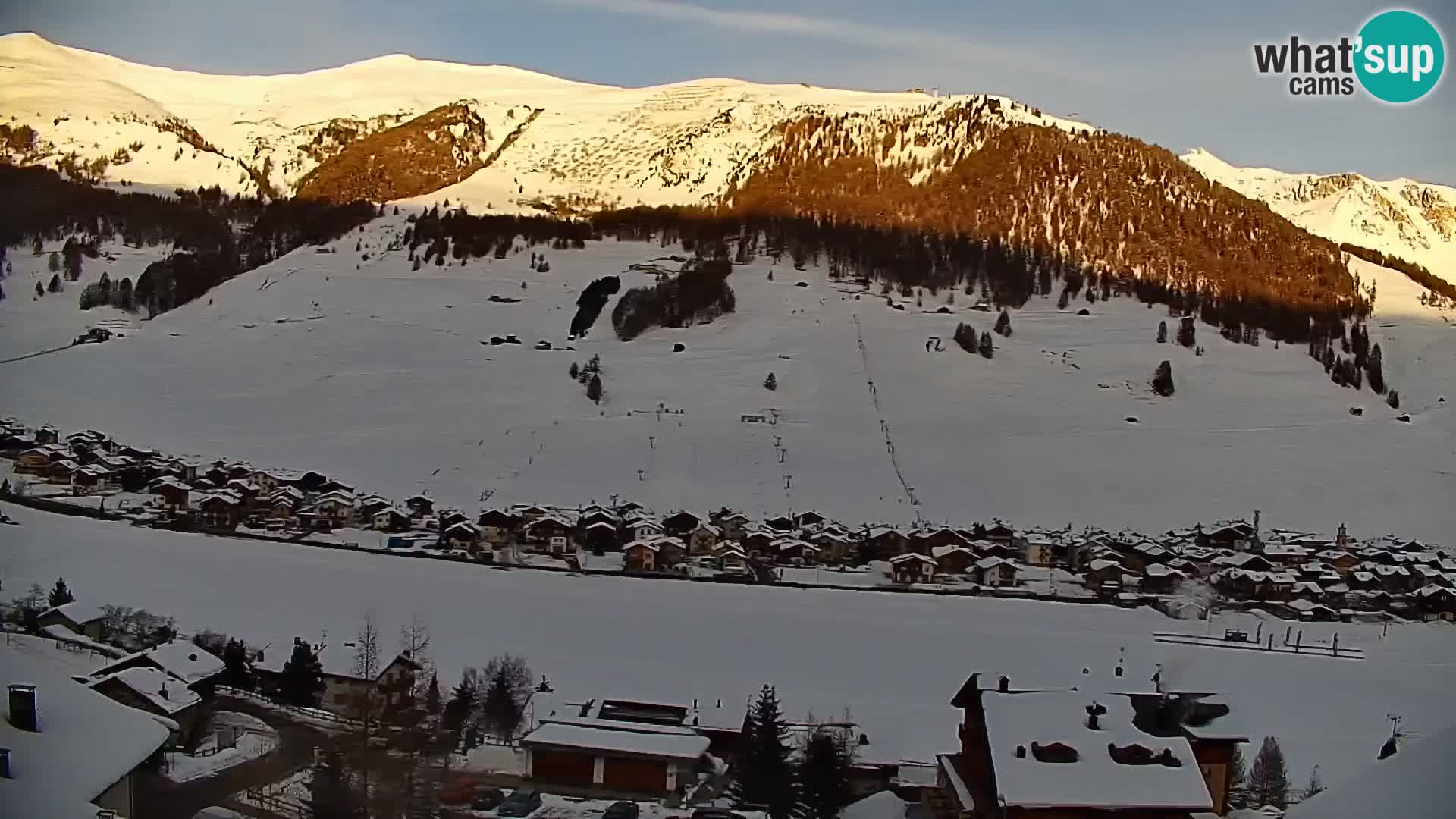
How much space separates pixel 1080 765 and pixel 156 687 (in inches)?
105

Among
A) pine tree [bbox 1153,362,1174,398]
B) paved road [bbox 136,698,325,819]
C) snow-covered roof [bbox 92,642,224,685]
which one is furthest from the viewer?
pine tree [bbox 1153,362,1174,398]

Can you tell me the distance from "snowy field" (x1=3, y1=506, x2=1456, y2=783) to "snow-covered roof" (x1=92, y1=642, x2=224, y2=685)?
0.48 m

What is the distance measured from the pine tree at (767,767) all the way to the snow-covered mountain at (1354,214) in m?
13.2

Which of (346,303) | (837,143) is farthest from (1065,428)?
(837,143)

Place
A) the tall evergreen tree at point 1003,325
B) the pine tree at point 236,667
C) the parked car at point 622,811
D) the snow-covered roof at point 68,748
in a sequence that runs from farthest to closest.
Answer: the tall evergreen tree at point 1003,325 → the pine tree at point 236,667 → the parked car at point 622,811 → the snow-covered roof at point 68,748

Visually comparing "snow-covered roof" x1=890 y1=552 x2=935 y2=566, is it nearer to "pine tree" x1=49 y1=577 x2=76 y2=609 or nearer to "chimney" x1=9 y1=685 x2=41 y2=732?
"pine tree" x1=49 y1=577 x2=76 y2=609

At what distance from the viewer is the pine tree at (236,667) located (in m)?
Result: 3.80

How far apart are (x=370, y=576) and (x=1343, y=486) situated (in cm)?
781

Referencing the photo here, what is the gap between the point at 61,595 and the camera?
4324mm

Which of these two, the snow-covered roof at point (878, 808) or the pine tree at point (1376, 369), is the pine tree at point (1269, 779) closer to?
the snow-covered roof at point (878, 808)

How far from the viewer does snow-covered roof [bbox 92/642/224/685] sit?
3618 millimetres

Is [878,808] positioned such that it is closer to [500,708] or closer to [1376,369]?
[500,708]

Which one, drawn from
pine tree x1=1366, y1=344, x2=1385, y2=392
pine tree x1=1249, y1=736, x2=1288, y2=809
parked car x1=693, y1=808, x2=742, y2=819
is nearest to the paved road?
parked car x1=693, y1=808, x2=742, y2=819

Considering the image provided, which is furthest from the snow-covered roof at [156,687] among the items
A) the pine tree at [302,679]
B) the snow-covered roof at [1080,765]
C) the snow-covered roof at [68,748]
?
the snow-covered roof at [1080,765]
